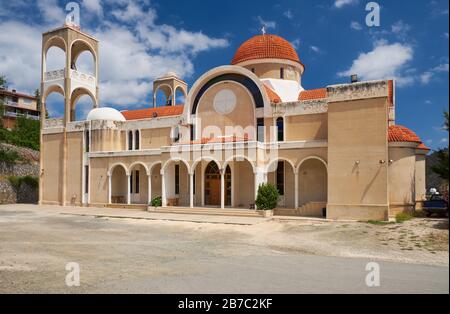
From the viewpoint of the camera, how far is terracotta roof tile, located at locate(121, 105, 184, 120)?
2981cm

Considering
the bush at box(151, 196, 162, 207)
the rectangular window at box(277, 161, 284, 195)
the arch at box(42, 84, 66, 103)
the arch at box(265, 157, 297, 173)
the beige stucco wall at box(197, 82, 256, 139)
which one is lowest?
the bush at box(151, 196, 162, 207)

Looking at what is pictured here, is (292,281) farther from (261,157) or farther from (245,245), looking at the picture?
(261,157)

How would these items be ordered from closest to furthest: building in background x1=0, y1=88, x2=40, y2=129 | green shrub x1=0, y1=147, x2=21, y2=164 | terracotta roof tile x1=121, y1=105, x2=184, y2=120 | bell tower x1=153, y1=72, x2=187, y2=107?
terracotta roof tile x1=121, y1=105, x2=184, y2=120 < green shrub x1=0, y1=147, x2=21, y2=164 < bell tower x1=153, y1=72, x2=187, y2=107 < building in background x1=0, y1=88, x2=40, y2=129

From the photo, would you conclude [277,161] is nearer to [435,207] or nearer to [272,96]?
[272,96]

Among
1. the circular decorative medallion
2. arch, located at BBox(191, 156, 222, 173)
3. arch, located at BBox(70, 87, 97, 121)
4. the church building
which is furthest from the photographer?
arch, located at BBox(70, 87, 97, 121)

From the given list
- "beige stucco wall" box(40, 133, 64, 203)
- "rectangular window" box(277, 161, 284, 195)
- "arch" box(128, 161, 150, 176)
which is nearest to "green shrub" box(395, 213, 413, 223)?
Result: "rectangular window" box(277, 161, 284, 195)

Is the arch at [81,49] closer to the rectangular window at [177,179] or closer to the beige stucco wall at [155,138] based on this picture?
the beige stucco wall at [155,138]

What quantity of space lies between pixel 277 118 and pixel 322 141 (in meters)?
4.07

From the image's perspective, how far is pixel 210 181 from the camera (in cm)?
2423

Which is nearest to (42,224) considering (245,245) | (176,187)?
(176,187)

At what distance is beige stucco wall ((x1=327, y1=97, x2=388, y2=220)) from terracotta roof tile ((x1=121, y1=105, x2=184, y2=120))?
1444 cm

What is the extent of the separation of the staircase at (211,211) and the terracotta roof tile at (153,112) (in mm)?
9341

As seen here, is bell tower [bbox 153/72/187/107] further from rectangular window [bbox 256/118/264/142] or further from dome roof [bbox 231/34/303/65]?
rectangular window [bbox 256/118/264/142]

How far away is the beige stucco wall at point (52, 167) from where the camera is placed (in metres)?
29.6
